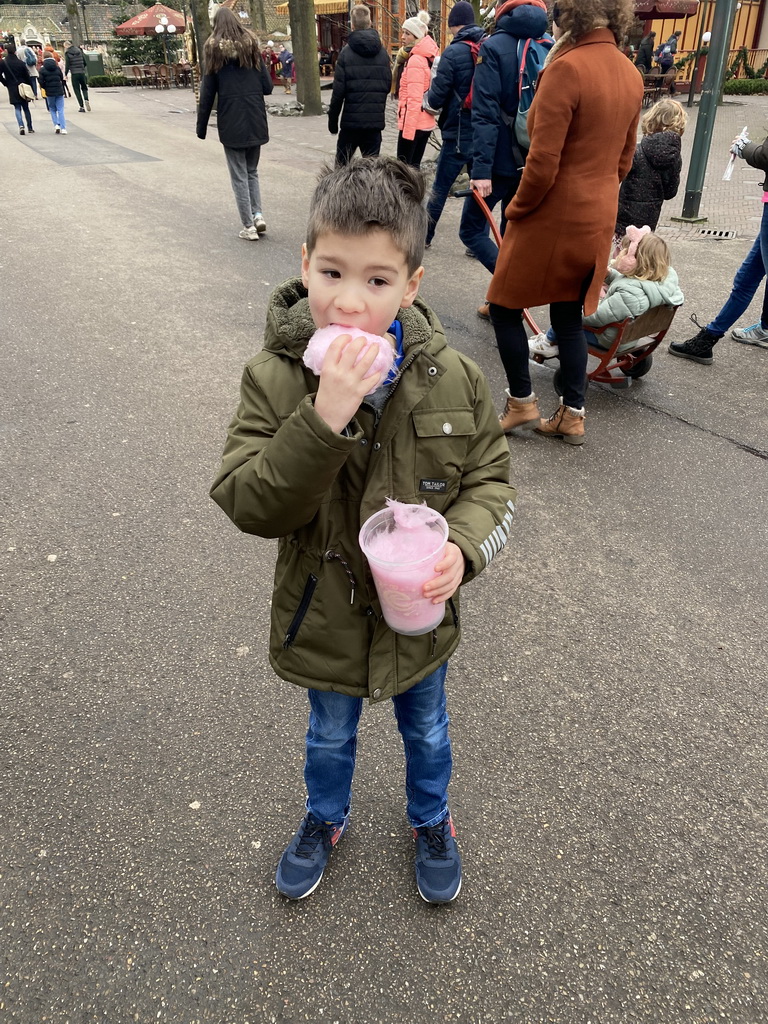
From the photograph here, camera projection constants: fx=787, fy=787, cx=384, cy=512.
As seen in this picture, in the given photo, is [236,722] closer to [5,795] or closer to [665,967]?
[5,795]

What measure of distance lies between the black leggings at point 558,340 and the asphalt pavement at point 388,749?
42cm

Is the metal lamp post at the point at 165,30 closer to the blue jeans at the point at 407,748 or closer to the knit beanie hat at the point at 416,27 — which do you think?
the knit beanie hat at the point at 416,27

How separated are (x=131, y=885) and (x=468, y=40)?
7140mm

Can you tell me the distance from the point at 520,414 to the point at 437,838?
2.86 metres

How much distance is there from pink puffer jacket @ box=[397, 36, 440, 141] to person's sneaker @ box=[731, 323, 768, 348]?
14.8 feet

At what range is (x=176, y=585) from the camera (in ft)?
10.6

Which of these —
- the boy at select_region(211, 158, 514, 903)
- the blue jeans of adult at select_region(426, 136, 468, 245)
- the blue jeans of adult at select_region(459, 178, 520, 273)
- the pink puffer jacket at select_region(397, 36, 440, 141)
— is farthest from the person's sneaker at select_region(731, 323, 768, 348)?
the boy at select_region(211, 158, 514, 903)

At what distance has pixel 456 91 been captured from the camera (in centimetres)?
679

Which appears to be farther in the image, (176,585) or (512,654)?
(176,585)

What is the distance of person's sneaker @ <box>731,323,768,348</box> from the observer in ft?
18.9

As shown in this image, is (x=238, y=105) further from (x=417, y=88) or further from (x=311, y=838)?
(x=311, y=838)

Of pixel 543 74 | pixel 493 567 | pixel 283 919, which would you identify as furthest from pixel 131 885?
pixel 543 74

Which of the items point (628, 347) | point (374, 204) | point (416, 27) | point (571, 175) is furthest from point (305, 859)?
point (416, 27)

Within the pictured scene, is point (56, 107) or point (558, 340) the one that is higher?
point (56, 107)
